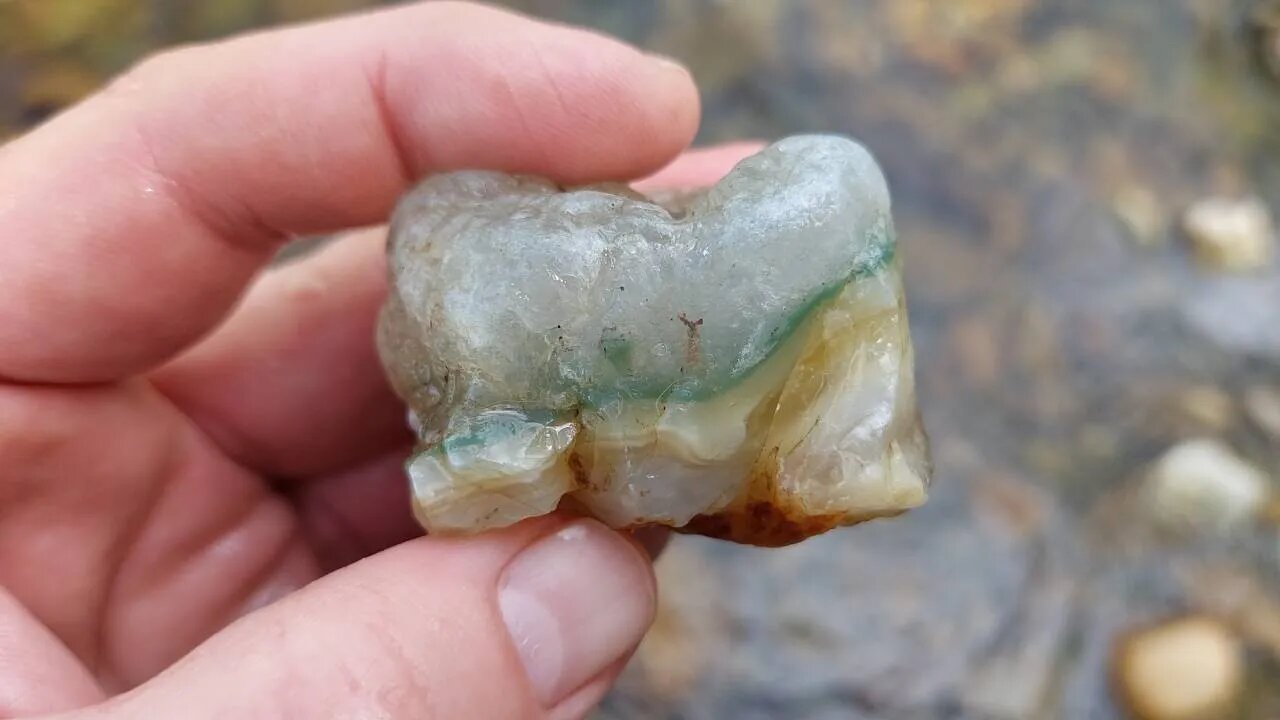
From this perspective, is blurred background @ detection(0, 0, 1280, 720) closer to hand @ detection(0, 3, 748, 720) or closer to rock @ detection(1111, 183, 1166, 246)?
rock @ detection(1111, 183, 1166, 246)

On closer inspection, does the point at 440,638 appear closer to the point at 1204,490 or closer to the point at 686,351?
the point at 686,351

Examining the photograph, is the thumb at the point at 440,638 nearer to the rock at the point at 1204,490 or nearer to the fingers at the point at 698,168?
the fingers at the point at 698,168

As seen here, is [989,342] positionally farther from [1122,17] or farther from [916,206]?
[1122,17]

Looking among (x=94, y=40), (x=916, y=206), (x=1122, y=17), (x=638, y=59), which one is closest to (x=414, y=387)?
(x=638, y=59)

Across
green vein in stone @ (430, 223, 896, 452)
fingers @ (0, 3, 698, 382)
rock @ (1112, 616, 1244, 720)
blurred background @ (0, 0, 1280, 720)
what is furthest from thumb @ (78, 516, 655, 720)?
rock @ (1112, 616, 1244, 720)

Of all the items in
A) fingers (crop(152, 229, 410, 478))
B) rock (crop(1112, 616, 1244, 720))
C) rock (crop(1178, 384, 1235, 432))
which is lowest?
rock (crop(1112, 616, 1244, 720))

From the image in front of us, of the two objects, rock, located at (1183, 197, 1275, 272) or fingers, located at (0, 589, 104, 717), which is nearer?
fingers, located at (0, 589, 104, 717)

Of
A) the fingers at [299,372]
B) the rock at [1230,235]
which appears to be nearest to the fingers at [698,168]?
the fingers at [299,372]
